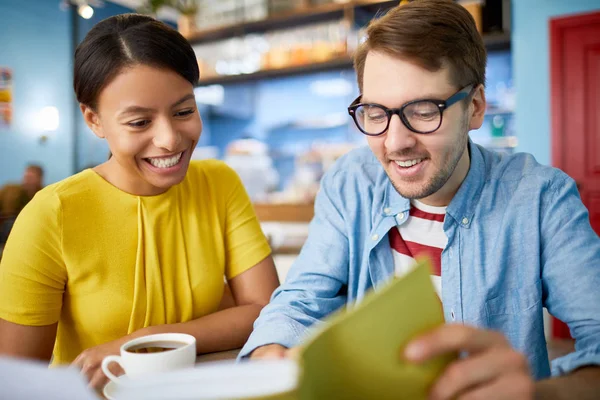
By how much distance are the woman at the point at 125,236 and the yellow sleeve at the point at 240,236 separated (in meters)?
0.04

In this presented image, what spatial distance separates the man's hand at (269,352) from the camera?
858 mm

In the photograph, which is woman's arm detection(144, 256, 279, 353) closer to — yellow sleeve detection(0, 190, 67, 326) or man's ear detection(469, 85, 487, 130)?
yellow sleeve detection(0, 190, 67, 326)

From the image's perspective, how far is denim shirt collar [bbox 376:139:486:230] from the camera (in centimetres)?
112

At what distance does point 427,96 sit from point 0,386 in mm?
880

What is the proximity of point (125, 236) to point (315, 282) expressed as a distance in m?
0.48

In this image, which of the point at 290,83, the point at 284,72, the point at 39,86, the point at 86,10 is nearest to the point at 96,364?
the point at 284,72

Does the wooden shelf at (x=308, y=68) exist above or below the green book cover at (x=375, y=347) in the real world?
above

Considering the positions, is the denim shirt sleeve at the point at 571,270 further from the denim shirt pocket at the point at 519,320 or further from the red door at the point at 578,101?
the red door at the point at 578,101

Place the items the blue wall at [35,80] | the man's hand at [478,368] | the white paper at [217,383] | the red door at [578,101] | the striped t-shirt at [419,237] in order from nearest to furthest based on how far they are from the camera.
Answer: the white paper at [217,383]
the man's hand at [478,368]
the striped t-shirt at [419,237]
the red door at [578,101]
the blue wall at [35,80]

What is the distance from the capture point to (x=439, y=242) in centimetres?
117

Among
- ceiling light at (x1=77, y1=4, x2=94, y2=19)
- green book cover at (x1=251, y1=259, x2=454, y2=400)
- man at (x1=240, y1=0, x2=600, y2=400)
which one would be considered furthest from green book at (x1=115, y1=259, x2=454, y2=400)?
ceiling light at (x1=77, y1=4, x2=94, y2=19)

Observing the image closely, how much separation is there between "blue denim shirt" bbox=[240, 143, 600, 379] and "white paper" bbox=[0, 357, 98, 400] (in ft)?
1.53

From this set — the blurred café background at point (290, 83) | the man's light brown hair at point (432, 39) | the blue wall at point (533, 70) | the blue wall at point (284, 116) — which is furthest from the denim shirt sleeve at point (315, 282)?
the blue wall at point (284, 116)

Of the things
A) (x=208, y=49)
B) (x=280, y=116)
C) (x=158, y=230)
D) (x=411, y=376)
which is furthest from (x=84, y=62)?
(x=280, y=116)
